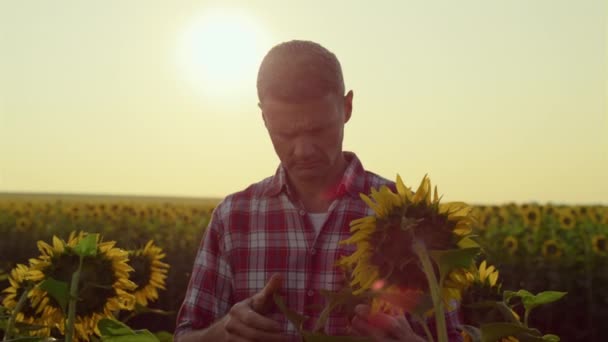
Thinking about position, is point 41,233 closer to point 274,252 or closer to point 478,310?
point 274,252

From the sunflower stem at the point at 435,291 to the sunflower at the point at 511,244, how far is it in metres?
5.99

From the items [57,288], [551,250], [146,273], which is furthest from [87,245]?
[551,250]

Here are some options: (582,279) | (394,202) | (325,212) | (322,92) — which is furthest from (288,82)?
(582,279)

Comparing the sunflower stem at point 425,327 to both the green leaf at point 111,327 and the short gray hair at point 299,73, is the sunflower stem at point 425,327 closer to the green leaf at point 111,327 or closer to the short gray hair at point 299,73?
the green leaf at point 111,327

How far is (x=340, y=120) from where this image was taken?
1931 mm

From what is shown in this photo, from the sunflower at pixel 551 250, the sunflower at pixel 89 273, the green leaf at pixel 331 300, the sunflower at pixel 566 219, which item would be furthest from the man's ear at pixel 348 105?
the sunflower at pixel 566 219

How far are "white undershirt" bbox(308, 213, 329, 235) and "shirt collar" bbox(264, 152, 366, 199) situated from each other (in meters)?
0.06

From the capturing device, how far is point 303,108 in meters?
1.82

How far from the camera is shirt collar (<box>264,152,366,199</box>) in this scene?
7.29 ft

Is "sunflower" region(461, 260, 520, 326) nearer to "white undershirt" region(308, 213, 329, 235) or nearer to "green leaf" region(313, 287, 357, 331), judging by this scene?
"white undershirt" region(308, 213, 329, 235)

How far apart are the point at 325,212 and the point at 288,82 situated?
19.7 inches

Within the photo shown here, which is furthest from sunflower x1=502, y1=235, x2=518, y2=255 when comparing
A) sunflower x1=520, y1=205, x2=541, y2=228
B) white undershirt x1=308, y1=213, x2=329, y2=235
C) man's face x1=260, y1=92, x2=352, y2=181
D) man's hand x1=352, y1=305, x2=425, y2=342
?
man's hand x1=352, y1=305, x2=425, y2=342

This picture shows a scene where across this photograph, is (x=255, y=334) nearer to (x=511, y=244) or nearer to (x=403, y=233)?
(x=403, y=233)

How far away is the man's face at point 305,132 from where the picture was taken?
1.81m
